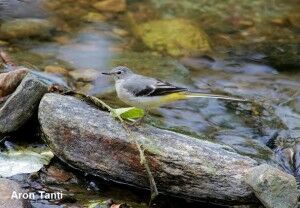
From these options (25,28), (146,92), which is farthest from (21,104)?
(25,28)

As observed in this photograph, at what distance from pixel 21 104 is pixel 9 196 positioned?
1.81 m

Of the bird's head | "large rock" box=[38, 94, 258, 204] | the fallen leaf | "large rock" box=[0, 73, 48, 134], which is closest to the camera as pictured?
"large rock" box=[38, 94, 258, 204]

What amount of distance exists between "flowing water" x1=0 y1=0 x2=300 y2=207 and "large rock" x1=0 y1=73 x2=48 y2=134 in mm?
943

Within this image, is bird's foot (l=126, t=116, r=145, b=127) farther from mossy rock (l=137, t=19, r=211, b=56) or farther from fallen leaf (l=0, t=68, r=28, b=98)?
mossy rock (l=137, t=19, r=211, b=56)

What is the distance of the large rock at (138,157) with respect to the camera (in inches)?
253

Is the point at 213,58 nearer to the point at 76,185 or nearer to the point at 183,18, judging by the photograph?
the point at 183,18

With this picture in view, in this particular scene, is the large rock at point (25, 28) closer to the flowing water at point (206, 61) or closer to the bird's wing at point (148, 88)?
the flowing water at point (206, 61)


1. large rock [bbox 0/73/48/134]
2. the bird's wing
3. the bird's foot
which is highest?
the bird's wing

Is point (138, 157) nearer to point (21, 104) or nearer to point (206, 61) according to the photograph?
point (21, 104)

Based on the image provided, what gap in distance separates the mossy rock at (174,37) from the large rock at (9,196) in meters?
7.23

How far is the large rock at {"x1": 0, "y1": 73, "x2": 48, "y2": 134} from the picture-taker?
731 centimetres

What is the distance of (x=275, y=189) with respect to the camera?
5984 mm

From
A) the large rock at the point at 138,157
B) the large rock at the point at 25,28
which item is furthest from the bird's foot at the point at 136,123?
the large rock at the point at 25,28

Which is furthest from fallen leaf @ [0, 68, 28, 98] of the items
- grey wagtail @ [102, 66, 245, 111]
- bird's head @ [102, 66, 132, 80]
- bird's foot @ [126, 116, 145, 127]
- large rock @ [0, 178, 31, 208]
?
large rock @ [0, 178, 31, 208]
